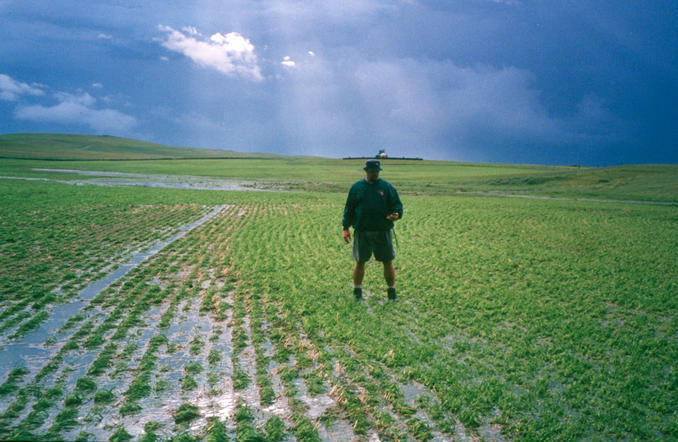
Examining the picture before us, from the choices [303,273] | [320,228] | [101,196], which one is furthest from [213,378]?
[101,196]

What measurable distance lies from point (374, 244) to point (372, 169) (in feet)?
4.71

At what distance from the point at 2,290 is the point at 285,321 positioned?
20.0 ft

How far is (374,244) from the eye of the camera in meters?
7.68

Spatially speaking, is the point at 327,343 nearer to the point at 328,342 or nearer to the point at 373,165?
the point at 328,342

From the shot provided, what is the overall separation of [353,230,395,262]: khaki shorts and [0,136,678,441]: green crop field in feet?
3.05

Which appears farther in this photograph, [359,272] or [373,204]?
[359,272]

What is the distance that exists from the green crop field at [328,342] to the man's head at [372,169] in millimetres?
2441

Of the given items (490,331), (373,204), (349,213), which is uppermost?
(373,204)

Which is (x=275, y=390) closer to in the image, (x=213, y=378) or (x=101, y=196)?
(x=213, y=378)

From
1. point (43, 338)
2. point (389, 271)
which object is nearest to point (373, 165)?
point (389, 271)

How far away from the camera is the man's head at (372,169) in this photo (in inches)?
291

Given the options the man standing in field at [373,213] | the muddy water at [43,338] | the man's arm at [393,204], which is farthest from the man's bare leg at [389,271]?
the muddy water at [43,338]

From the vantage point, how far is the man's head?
7387 millimetres

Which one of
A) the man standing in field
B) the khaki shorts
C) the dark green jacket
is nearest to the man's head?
the man standing in field
